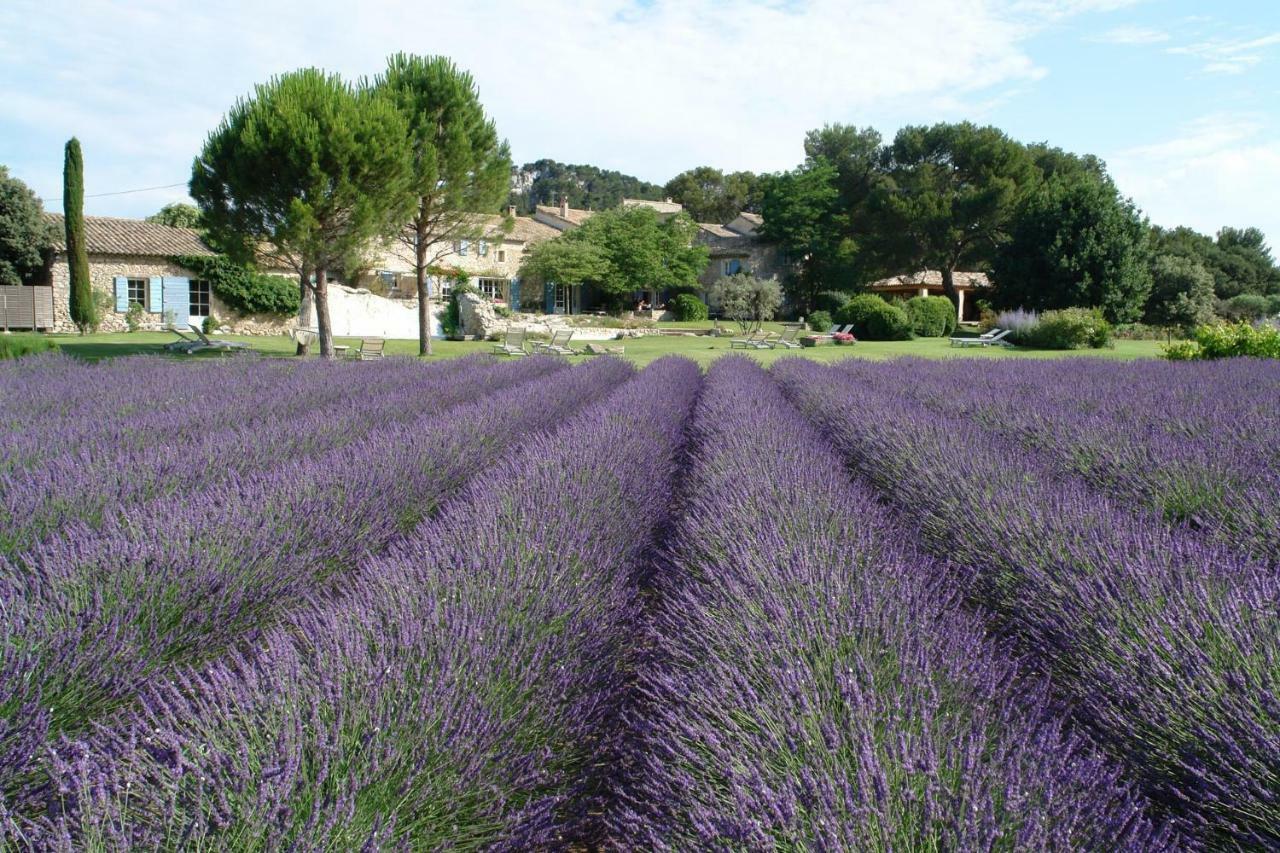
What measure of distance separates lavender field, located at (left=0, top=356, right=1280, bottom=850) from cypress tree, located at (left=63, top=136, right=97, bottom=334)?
81.0 ft

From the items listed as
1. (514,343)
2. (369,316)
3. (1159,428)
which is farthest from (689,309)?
(1159,428)

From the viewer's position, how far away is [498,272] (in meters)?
39.3

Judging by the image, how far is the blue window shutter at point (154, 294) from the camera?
26.7 m

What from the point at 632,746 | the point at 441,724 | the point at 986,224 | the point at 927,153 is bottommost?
the point at 632,746

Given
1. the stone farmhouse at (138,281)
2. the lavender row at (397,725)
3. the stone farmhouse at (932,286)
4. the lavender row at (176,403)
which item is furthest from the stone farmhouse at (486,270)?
the lavender row at (397,725)

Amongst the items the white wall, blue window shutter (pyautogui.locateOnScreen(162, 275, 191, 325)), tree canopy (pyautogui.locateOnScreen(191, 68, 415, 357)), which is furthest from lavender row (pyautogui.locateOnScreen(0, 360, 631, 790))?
blue window shutter (pyautogui.locateOnScreen(162, 275, 191, 325))

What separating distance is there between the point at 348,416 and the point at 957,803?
5428 millimetres

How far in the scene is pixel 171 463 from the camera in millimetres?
4008

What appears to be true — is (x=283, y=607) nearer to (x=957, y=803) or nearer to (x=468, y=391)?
(x=957, y=803)

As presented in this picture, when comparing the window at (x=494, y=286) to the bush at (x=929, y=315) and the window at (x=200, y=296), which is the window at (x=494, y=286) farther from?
the bush at (x=929, y=315)

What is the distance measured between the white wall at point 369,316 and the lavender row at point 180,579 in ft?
80.7

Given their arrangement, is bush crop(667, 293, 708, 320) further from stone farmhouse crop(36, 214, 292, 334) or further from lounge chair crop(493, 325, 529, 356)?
lounge chair crop(493, 325, 529, 356)

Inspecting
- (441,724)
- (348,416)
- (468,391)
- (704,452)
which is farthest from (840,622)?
(468,391)

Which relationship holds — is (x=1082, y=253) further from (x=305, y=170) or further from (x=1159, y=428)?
(x=1159, y=428)
